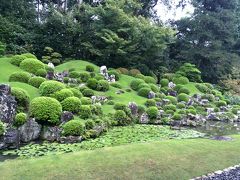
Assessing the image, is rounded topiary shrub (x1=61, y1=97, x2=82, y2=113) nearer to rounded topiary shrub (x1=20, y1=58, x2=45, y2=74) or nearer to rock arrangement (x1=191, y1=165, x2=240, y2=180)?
rounded topiary shrub (x1=20, y1=58, x2=45, y2=74)

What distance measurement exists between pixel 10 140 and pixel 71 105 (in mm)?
3756

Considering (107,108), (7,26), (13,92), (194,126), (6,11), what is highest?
(6,11)

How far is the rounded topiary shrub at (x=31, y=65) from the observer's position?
61.5 feet

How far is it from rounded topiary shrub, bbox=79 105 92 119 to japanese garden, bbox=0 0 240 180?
0.06m

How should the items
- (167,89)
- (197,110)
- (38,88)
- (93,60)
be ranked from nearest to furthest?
(38,88) → (197,110) → (167,89) → (93,60)

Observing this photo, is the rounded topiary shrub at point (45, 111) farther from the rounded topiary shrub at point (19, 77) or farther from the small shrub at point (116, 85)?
the small shrub at point (116, 85)

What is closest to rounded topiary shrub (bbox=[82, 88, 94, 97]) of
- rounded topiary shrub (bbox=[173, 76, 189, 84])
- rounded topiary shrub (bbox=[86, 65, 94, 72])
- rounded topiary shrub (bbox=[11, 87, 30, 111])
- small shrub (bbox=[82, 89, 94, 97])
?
small shrub (bbox=[82, 89, 94, 97])

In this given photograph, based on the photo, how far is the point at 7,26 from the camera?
83.8ft

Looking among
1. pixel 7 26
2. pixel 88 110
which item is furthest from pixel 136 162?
pixel 7 26

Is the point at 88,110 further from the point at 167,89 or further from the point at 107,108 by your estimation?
the point at 167,89

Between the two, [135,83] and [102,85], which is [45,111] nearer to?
[102,85]

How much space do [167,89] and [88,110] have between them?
434 inches

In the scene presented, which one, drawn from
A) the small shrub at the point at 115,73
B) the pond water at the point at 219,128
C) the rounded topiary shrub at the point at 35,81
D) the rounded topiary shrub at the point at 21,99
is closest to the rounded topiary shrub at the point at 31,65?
the rounded topiary shrub at the point at 35,81

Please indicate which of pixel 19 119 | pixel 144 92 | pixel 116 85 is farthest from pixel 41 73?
pixel 144 92
